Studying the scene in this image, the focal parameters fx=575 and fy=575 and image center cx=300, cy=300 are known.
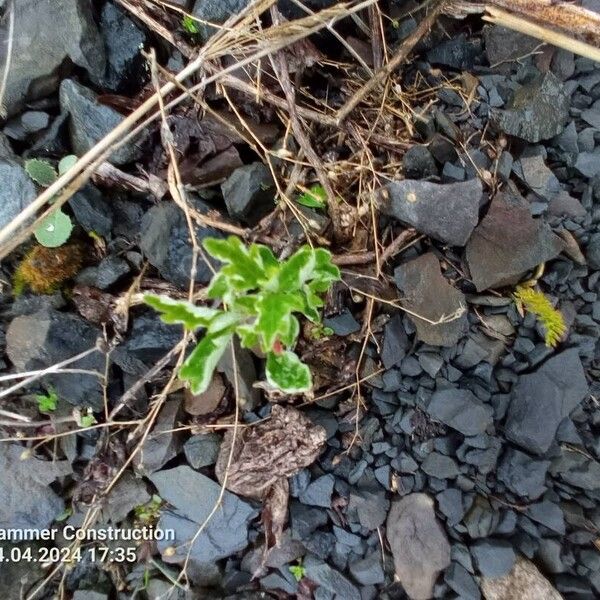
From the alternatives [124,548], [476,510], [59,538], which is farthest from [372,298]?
[59,538]

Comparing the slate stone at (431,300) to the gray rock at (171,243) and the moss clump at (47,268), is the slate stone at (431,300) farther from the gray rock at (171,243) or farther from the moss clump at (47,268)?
the moss clump at (47,268)

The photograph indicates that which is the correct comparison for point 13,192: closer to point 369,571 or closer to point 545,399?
point 369,571

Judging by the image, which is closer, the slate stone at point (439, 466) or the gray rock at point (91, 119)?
the slate stone at point (439, 466)

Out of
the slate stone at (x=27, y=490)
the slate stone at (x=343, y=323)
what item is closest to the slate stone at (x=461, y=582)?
the slate stone at (x=343, y=323)

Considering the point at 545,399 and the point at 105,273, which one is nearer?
the point at 545,399

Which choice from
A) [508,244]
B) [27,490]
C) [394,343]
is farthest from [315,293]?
[27,490]
